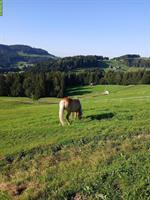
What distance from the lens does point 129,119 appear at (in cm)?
2916

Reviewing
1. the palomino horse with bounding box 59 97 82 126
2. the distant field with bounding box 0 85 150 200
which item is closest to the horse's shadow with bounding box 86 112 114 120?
the distant field with bounding box 0 85 150 200

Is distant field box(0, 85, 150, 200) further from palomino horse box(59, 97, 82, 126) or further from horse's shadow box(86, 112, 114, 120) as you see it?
palomino horse box(59, 97, 82, 126)

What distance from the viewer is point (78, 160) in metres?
19.0

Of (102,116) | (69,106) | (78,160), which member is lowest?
(78,160)

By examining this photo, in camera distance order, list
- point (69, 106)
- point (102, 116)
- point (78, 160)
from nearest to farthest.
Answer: point (78, 160) → point (69, 106) → point (102, 116)

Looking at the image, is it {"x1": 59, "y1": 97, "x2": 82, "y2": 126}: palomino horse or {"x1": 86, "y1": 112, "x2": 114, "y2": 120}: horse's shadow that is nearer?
{"x1": 59, "y1": 97, "x2": 82, "y2": 126}: palomino horse

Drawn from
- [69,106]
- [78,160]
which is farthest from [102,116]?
[78,160]

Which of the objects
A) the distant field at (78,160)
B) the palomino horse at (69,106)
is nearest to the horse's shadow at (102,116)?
the distant field at (78,160)

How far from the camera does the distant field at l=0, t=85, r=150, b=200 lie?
1548 centimetres

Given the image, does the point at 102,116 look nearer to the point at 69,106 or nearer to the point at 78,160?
the point at 69,106

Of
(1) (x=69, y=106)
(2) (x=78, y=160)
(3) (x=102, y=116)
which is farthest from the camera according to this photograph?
(3) (x=102, y=116)

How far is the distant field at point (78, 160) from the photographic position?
50.8ft

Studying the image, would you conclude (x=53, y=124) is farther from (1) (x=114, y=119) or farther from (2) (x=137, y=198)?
(2) (x=137, y=198)

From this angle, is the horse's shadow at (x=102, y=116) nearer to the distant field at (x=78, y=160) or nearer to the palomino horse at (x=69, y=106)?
the distant field at (x=78, y=160)
